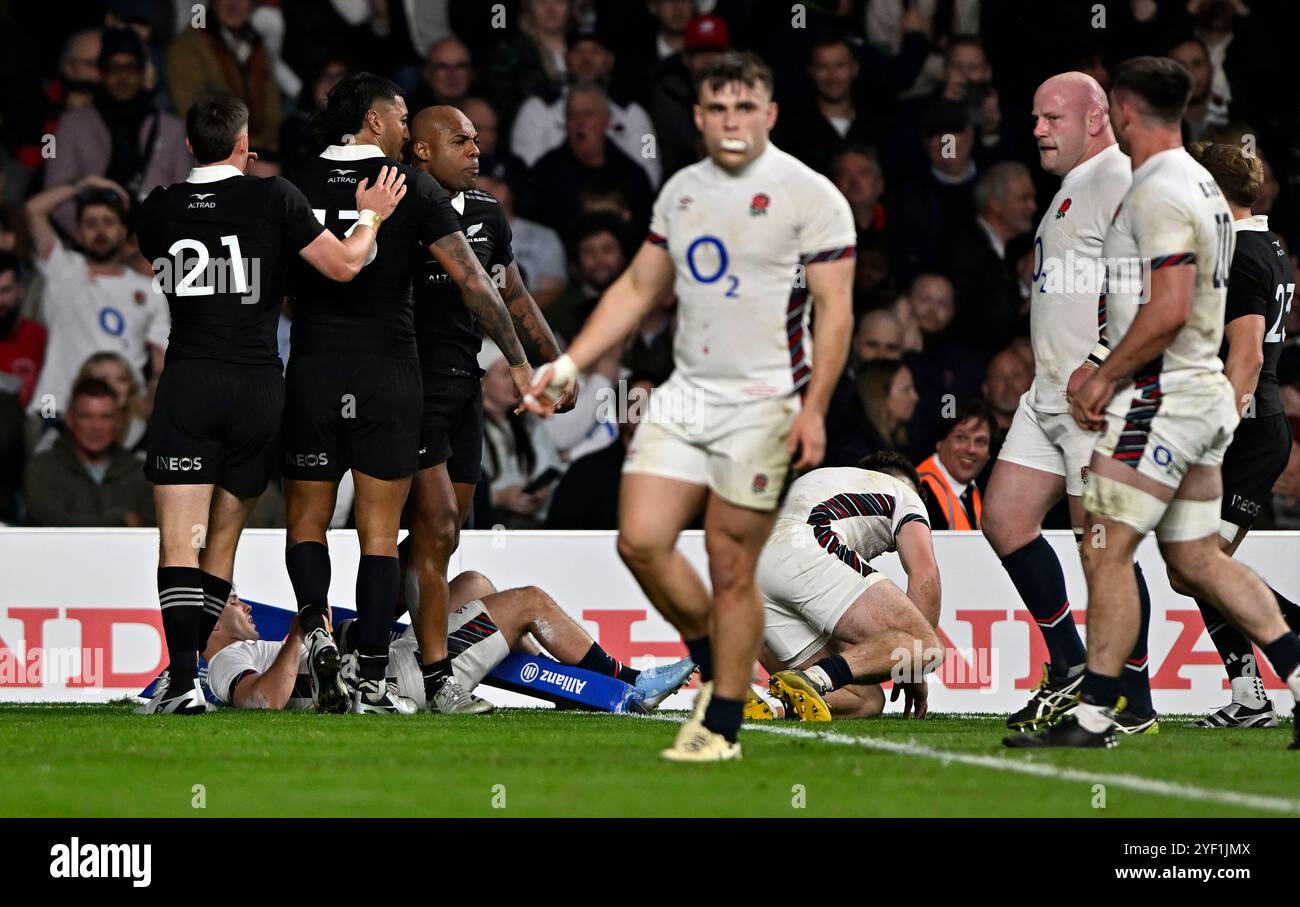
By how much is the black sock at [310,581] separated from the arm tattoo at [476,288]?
1142 mm

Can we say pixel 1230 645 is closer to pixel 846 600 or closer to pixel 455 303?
pixel 846 600

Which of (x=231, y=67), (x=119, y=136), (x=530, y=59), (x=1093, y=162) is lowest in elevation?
(x=1093, y=162)

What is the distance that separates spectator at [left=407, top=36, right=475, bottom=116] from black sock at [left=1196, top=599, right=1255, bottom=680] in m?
6.56

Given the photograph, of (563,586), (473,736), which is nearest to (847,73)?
(563,586)

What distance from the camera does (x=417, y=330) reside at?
8.02m

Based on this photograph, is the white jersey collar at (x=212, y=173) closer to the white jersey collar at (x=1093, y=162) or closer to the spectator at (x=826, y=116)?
the white jersey collar at (x=1093, y=162)

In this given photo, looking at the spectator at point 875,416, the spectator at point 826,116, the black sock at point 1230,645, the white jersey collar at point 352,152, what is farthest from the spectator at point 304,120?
the black sock at point 1230,645

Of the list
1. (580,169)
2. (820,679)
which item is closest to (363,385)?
(820,679)

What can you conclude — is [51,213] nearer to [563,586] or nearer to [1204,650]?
[563,586]

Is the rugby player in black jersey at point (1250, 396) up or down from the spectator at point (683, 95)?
down

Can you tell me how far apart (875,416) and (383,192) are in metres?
4.91

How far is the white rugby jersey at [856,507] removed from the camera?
818 cm

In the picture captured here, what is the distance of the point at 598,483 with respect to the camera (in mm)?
11414

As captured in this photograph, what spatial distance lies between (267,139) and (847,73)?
3929mm
